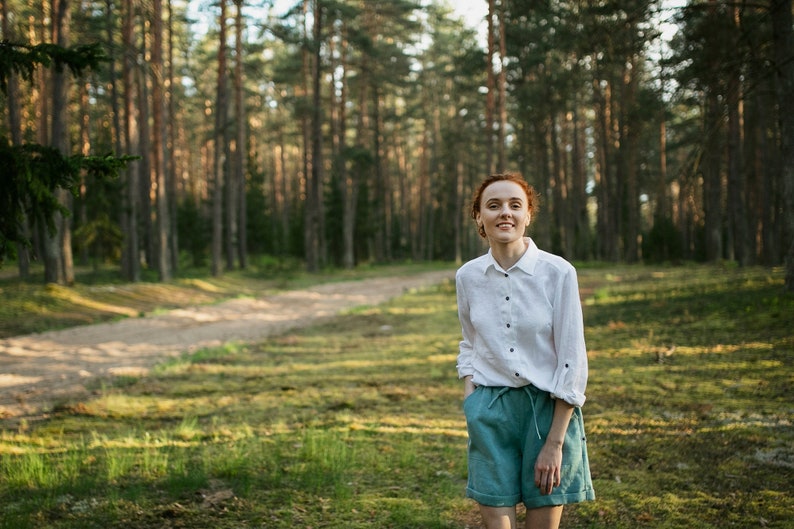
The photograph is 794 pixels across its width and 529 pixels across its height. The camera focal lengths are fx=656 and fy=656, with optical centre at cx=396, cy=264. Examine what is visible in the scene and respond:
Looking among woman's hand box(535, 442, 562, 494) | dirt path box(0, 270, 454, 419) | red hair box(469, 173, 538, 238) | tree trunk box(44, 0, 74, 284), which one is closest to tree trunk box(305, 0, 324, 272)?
dirt path box(0, 270, 454, 419)

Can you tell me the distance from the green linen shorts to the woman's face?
0.63 m

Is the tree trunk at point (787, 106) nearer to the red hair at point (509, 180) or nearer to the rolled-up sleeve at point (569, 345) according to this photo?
the red hair at point (509, 180)

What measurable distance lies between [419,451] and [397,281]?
23.1m

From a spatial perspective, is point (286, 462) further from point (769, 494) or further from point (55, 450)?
point (769, 494)

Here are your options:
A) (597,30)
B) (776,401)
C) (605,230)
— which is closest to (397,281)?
(605,230)

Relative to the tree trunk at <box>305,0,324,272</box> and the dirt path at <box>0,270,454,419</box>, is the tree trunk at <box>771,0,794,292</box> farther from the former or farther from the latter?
the tree trunk at <box>305,0,324,272</box>

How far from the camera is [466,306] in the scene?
9.46ft

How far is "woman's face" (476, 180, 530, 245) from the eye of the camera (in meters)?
2.72

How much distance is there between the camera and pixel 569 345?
257cm

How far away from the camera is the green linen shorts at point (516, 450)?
8.42 ft

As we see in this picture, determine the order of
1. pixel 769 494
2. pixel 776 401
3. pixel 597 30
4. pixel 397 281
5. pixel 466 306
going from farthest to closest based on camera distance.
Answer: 1. pixel 397 281
2. pixel 597 30
3. pixel 776 401
4. pixel 769 494
5. pixel 466 306

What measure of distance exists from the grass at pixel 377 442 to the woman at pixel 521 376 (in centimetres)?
168

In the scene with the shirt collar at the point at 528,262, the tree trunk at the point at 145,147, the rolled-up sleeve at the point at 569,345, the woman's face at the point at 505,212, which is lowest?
the rolled-up sleeve at the point at 569,345

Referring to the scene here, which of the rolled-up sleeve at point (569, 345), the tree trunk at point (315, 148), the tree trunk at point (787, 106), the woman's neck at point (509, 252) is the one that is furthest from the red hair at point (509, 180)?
the tree trunk at point (315, 148)
